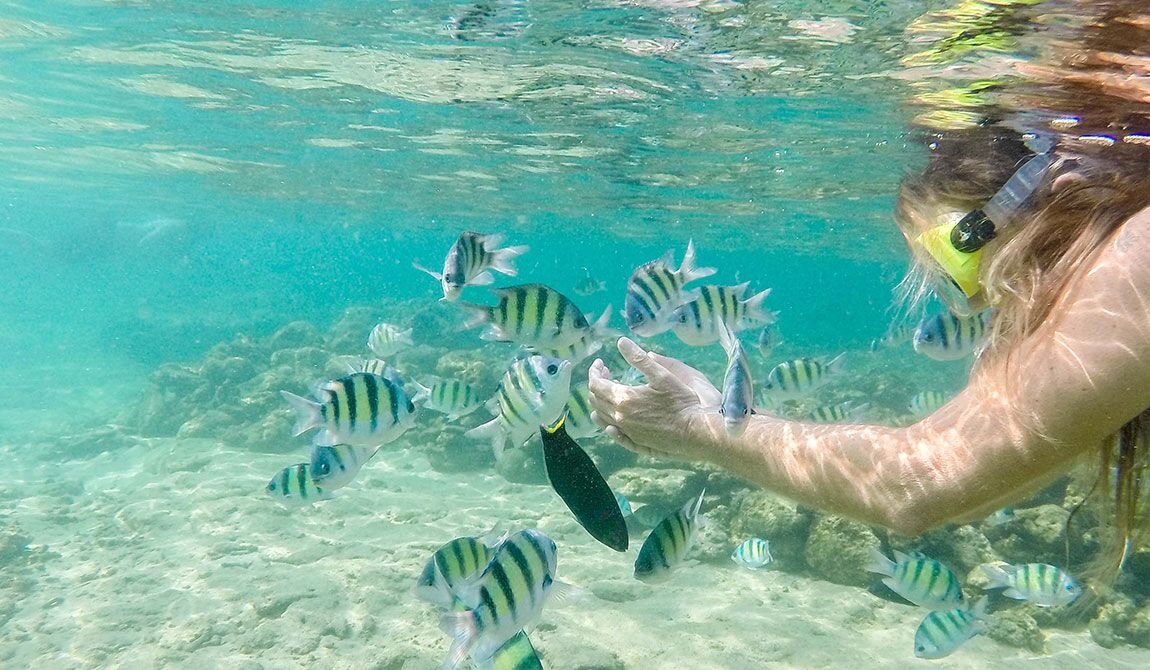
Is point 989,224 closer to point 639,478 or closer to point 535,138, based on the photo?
point 639,478

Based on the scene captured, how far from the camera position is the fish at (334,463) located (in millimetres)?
5258

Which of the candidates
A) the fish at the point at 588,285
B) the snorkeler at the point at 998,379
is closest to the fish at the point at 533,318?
the snorkeler at the point at 998,379

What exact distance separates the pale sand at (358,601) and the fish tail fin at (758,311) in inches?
105

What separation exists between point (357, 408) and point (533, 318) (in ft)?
4.60

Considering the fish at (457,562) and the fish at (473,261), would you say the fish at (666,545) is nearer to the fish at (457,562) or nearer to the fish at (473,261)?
the fish at (457,562)

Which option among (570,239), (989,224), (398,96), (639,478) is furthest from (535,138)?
(570,239)

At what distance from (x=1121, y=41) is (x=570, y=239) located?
50.2 metres

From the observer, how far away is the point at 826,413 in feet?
27.1

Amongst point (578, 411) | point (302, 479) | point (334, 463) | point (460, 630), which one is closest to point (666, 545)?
point (578, 411)

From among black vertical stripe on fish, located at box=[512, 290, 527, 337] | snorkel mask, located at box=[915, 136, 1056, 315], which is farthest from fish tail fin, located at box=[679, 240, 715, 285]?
snorkel mask, located at box=[915, 136, 1056, 315]

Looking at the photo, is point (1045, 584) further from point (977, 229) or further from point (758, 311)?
point (977, 229)

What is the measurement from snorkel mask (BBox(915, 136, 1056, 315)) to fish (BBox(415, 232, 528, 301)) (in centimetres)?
240

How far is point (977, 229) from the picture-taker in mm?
2607

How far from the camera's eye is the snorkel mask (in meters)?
2.55
